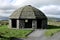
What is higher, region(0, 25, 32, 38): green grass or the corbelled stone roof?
the corbelled stone roof

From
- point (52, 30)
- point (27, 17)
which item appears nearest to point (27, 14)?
point (27, 17)

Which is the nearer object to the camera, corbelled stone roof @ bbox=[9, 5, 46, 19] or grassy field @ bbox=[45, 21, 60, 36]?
grassy field @ bbox=[45, 21, 60, 36]

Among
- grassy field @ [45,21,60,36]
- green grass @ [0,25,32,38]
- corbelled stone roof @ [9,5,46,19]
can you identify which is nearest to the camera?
green grass @ [0,25,32,38]

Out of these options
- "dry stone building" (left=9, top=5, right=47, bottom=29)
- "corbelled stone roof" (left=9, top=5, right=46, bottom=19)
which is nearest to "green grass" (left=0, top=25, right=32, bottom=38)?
"dry stone building" (left=9, top=5, right=47, bottom=29)

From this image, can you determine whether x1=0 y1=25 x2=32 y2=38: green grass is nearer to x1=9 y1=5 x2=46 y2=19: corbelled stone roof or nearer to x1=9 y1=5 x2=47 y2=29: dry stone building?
x1=9 y1=5 x2=47 y2=29: dry stone building

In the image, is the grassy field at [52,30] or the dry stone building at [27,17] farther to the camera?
the dry stone building at [27,17]

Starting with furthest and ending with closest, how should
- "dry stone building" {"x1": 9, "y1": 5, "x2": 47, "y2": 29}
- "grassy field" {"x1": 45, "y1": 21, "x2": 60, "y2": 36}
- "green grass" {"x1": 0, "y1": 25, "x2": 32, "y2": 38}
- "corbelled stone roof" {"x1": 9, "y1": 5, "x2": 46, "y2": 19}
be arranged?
"corbelled stone roof" {"x1": 9, "y1": 5, "x2": 46, "y2": 19}, "dry stone building" {"x1": 9, "y1": 5, "x2": 47, "y2": 29}, "grassy field" {"x1": 45, "y1": 21, "x2": 60, "y2": 36}, "green grass" {"x1": 0, "y1": 25, "x2": 32, "y2": 38}

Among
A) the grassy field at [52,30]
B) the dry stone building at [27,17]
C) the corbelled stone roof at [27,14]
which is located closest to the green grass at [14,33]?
the grassy field at [52,30]

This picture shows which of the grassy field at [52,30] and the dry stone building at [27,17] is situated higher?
the dry stone building at [27,17]

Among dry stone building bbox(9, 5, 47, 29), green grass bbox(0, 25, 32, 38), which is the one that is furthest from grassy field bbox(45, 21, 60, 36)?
green grass bbox(0, 25, 32, 38)

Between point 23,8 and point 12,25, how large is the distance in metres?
4.62

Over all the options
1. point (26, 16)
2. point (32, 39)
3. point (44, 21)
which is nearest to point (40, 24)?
point (44, 21)

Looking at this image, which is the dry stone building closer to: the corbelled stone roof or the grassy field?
the corbelled stone roof

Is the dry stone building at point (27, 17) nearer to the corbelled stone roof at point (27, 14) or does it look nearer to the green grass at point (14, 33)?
the corbelled stone roof at point (27, 14)
